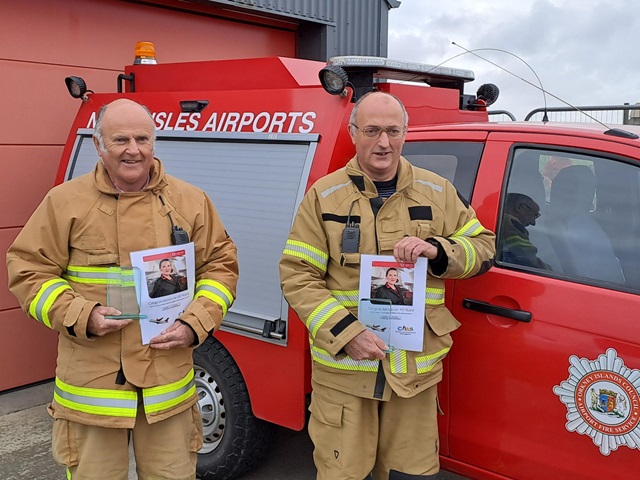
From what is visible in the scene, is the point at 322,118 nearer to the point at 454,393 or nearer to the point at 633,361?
the point at 454,393

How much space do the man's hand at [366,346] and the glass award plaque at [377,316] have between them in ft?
0.12

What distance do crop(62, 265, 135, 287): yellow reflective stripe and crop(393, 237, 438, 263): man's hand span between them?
0.88m

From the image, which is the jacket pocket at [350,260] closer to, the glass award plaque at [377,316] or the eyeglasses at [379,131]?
the glass award plaque at [377,316]

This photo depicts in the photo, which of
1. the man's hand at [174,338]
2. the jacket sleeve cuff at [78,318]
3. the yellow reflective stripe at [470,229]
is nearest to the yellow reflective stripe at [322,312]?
the man's hand at [174,338]

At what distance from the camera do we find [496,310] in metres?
2.65

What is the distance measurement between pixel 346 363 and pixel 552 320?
0.78m

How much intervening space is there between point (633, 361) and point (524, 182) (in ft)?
2.67

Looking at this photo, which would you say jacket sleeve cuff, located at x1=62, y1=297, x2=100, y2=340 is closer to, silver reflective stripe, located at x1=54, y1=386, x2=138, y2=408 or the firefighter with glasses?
silver reflective stripe, located at x1=54, y1=386, x2=138, y2=408

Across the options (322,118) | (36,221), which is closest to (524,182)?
(322,118)

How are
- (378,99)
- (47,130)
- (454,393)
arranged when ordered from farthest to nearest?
(47,130) → (454,393) → (378,99)

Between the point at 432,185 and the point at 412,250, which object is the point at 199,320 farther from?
the point at 432,185

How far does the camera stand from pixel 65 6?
518 centimetres

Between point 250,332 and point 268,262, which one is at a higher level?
point 268,262

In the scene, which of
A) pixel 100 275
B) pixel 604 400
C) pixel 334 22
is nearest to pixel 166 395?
pixel 100 275
